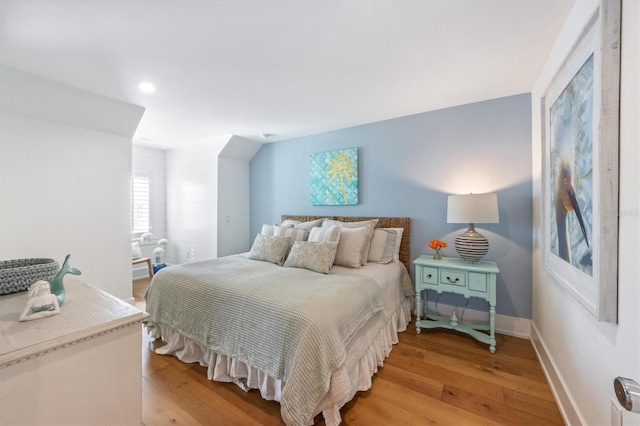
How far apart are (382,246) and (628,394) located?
7.28 feet

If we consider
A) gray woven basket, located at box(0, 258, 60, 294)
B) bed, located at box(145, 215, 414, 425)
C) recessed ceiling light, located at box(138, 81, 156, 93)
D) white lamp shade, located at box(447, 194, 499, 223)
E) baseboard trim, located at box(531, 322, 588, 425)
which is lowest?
baseboard trim, located at box(531, 322, 588, 425)

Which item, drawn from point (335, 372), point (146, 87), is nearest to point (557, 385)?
point (335, 372)

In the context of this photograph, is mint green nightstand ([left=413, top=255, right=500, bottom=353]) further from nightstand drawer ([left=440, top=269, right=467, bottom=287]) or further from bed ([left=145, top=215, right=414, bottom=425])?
bed ([left=145, top=215, right=414, bottom=425])

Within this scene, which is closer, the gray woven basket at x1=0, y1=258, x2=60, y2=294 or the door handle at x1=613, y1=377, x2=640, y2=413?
the door handle at x1=613, y1=377, x2=640, y2=413

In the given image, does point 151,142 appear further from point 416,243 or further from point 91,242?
point 416,243

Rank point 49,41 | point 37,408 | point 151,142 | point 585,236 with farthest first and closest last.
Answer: point 151,142
point 49,41
point 585,236
point 37,408

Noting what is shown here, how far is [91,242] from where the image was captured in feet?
9.87

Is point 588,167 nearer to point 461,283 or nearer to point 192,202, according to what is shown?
point 461,283

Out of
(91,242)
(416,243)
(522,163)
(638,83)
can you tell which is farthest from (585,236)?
(91,242)

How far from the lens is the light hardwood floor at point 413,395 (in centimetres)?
154

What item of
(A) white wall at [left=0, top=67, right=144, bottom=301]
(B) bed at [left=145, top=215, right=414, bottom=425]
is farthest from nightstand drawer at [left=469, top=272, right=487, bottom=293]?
(A) white wall at [left=0, top=67, right=144, bottom=301]

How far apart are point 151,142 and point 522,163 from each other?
5.36 m

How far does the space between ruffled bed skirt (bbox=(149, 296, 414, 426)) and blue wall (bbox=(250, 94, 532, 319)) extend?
1.22 metres

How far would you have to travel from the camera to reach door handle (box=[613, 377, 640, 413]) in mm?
552
